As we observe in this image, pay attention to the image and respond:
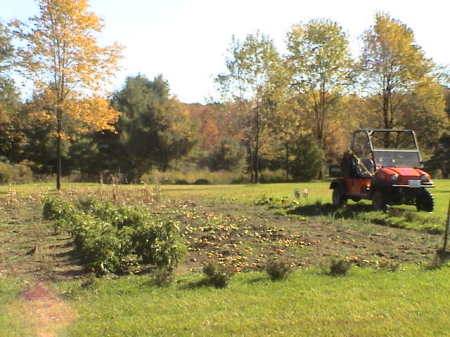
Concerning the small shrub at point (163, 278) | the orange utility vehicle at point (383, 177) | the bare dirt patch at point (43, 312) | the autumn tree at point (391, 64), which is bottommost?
the bare dirt patch at point (43, 312)

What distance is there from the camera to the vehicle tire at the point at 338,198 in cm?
1658

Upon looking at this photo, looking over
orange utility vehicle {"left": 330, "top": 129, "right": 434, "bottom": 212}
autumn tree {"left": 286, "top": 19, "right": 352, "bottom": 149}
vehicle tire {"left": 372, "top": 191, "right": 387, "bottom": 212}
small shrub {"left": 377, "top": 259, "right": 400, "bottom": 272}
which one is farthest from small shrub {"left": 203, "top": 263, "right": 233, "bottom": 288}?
autumn tree {"left": 286, "top": 19, "right": 352, "bottom": 149}

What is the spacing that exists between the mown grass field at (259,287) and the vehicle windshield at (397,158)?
3.71 meters

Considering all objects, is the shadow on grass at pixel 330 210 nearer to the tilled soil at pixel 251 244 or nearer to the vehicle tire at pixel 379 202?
the vehicle tire at pixel 379 202

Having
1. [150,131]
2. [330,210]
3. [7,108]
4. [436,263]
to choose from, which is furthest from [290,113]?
[436,263]

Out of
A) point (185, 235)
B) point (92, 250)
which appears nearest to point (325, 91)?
point (185, 235)

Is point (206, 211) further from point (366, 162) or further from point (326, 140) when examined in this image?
point (326, 140)

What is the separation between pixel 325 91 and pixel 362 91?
321cm

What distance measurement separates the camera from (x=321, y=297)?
19.2 feet

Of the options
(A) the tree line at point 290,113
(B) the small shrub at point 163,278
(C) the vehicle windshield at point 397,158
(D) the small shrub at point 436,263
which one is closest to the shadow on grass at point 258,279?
(B) the small shrub at point 163,278

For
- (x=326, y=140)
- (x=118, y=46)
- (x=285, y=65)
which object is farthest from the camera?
(x=326, y=140)

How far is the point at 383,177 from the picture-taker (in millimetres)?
14555

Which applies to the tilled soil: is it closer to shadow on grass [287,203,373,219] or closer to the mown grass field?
the mown grass field

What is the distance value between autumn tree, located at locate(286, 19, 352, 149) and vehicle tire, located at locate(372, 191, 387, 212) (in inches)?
1127
